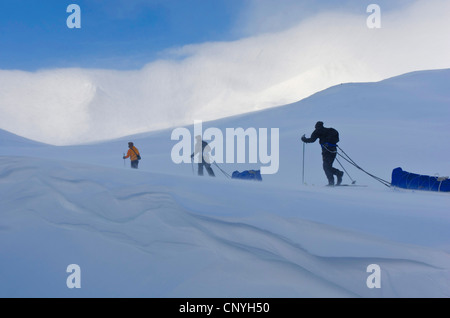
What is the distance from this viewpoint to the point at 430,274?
3.95 metres

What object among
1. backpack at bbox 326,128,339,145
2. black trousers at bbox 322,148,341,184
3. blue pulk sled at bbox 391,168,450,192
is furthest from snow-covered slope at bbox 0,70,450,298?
backpack at bbox 326,128,339,145

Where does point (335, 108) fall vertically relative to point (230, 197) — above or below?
above

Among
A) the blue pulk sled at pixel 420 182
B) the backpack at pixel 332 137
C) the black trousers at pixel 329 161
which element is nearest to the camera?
the blue pulk sled at pixel 420 182

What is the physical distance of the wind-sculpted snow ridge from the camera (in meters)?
3.68

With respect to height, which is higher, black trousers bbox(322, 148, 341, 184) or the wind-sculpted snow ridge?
black trousers bbox(322, 148, 341, 184)

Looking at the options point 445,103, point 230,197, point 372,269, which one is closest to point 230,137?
point 445,103

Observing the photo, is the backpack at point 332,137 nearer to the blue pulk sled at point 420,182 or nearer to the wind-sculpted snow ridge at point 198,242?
the blue pulk sled at point 420,182

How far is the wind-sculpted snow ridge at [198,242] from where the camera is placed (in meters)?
3.68

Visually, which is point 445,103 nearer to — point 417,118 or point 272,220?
point 417,118

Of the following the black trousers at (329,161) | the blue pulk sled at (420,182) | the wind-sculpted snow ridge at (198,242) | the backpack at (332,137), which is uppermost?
the backpack at (332,137)

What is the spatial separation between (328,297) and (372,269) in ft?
2.40

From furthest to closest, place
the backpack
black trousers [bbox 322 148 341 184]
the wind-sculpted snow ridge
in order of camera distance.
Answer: the backpack < black trousers [bbox 322 148 341 184] < the wind-sculpted snow ridge

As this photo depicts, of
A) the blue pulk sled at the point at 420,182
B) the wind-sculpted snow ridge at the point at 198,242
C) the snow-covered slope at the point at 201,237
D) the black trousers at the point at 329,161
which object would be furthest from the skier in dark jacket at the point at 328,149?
the wind-sculpted snow ridge at the point at 198,242

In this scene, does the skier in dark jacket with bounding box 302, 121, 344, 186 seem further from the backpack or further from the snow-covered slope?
the snow-covered slope
